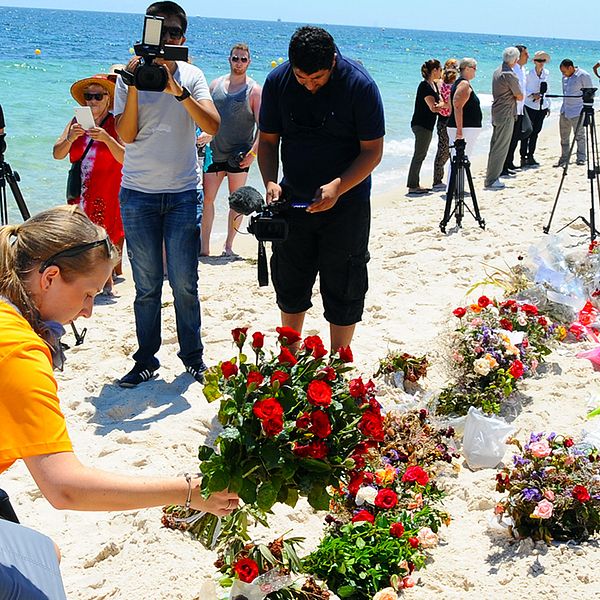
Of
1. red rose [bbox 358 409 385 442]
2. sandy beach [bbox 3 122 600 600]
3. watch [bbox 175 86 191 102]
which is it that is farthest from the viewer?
watch [bbox 175 86 191 102]

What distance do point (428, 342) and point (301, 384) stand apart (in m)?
2.87

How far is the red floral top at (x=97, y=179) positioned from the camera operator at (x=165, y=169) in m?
1.56

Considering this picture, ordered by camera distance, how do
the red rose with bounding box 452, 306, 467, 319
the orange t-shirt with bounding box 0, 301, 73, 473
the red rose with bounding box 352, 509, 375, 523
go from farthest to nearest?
the red rose with bounding box 452, 306, 467, 319 < the red rose with bounding box 352, 509, 375, 523 < the orange t-shirt with bounding box 0, 301, 73, 473

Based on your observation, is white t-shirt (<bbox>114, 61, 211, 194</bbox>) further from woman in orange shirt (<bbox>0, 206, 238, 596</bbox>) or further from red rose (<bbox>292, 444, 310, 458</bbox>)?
red rose (<bbox>292, 444, 310, 458</bbox>)

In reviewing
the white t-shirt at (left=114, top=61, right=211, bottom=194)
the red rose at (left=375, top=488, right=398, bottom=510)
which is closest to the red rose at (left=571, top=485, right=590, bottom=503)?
the red rose at (left=375, top=488, right=398, bottom=510)

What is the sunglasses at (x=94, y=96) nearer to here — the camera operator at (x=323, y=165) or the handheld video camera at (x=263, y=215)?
the camera operator at (x=323, y=165)

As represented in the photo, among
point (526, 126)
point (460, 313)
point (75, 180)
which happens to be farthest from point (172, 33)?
point (526, 126)

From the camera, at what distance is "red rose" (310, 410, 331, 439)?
232cm

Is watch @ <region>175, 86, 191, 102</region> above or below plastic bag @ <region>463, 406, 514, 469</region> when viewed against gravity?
above

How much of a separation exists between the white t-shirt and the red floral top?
5.23 ft

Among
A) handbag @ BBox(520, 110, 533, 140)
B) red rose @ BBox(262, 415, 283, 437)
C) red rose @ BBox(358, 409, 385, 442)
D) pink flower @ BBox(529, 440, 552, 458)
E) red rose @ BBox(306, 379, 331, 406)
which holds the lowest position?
pink flower @ BBox(529, 440, 552, 458)

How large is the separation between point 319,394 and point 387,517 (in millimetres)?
1093

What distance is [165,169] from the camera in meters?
4.46

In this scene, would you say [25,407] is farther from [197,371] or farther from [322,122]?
[197,371]
